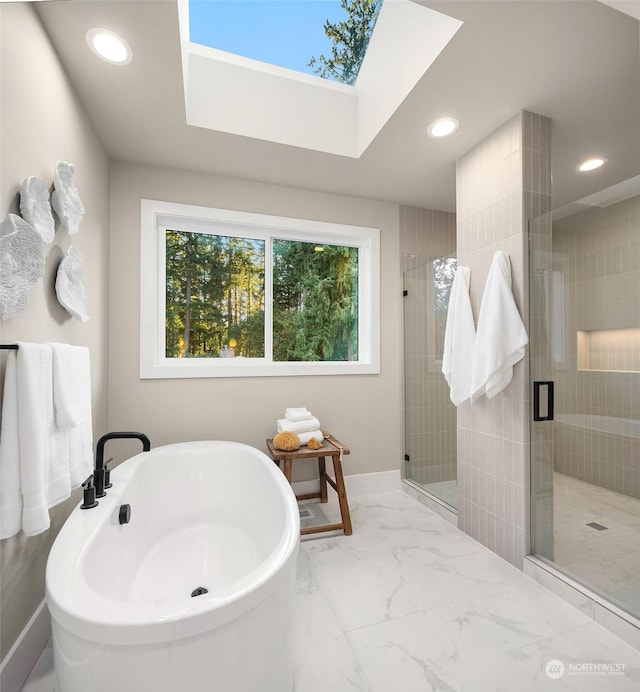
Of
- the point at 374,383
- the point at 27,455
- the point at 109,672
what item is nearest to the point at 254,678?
the point at 109,672

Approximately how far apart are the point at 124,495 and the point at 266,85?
2352 mm

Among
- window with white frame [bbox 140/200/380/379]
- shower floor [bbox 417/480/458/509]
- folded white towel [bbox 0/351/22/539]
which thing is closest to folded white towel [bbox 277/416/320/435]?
window with white frame [bbox 140/200/380/379]

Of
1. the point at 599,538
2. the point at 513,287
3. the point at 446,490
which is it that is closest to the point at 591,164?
the point at 513,287

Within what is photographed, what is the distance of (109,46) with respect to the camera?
1.53 meters

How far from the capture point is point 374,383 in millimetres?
3014

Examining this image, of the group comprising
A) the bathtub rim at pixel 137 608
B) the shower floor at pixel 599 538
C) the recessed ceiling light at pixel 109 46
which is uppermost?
the recessed ceiling light at pixel 109 46

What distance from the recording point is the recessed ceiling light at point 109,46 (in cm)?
147

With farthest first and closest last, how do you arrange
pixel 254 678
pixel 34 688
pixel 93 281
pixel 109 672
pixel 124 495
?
pixel 93 281 → pixel 124 495 → pixel 34 688 → pixel 254 678 → pixel 109 672

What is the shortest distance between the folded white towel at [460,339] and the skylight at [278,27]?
154 centimetres

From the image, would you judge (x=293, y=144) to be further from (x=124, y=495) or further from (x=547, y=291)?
(x=124, y=495)

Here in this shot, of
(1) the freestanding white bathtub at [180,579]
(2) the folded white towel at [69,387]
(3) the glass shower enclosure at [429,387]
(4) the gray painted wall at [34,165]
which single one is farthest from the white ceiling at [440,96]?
(1) the freestanding white bathtub at [180,579]

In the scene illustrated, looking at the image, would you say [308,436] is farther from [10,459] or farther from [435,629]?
[10,459]

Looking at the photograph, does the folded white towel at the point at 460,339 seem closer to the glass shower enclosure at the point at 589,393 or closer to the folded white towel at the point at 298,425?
the glass shower enclosure at the point at 589,393

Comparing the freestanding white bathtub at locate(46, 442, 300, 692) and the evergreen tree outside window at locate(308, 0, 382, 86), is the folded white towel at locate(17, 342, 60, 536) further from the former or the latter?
the evergreen tree outside window at locate(308, 0, 382, 86)
